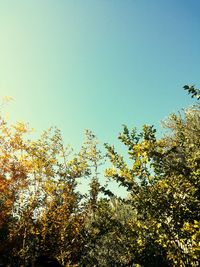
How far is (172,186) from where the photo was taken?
7.42m

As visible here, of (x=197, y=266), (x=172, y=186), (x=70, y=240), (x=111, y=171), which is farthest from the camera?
(x=70, y=240)

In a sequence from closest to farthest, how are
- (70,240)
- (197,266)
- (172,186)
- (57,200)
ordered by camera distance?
(197,266)
(172,186)
(70,240)
(57,200)

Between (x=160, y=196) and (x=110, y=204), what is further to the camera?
(x=110, y=204)

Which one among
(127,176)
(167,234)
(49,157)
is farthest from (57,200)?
(167,234)

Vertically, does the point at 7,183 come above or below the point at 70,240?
above

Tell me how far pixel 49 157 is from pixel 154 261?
8.68 meters

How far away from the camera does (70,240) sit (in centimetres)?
1121

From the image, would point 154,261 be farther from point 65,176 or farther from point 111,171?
point 65,176

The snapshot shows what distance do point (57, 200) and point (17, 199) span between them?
11.8 feet

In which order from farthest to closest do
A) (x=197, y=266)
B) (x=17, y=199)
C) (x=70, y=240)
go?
(x=17, y=199)
(x=70, y=240)
(x=197, y=266)

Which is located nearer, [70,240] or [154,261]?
[154,261]

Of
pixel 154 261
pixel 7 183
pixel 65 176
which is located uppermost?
pixel 7 183

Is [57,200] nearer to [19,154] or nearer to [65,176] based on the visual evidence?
[65,176]

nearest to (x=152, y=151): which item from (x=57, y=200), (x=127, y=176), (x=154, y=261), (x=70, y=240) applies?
(x=127, y=176)
